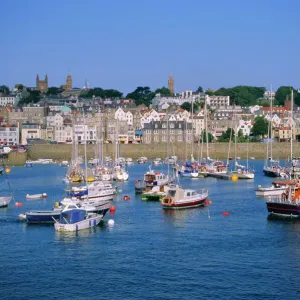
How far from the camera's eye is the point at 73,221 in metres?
32.1

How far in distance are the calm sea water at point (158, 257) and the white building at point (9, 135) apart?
237ft

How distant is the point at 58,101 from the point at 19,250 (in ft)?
373

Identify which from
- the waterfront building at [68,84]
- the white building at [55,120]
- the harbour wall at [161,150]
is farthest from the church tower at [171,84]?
the harbour wall at [161,150]

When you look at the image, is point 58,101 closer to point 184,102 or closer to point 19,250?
point 184,102

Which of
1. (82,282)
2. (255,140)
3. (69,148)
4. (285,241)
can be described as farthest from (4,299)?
(255,140)

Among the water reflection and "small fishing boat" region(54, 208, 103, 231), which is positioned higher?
"small fishing boat" region(54, 208, 103, 231)

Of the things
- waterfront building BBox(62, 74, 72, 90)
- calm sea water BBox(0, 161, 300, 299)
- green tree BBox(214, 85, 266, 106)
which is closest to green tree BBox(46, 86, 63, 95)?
waterfront building BBox(62, 74, 72, 90)

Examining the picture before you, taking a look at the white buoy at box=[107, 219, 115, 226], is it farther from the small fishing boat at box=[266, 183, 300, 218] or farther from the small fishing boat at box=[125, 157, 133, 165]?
the small fishing boat at box=[125, 157, 133, 165]

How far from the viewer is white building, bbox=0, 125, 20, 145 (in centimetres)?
11138

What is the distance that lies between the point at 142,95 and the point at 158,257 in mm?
132208

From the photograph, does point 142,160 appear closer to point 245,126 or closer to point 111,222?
point 245,126

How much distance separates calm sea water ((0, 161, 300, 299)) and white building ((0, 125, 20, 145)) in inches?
2842

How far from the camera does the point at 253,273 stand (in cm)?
2522

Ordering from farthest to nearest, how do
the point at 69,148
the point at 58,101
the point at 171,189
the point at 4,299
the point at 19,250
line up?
the point at 58,101 → the point at 69,148 → the point at 171,189 → the point at 19,250 → the point at 4,299
